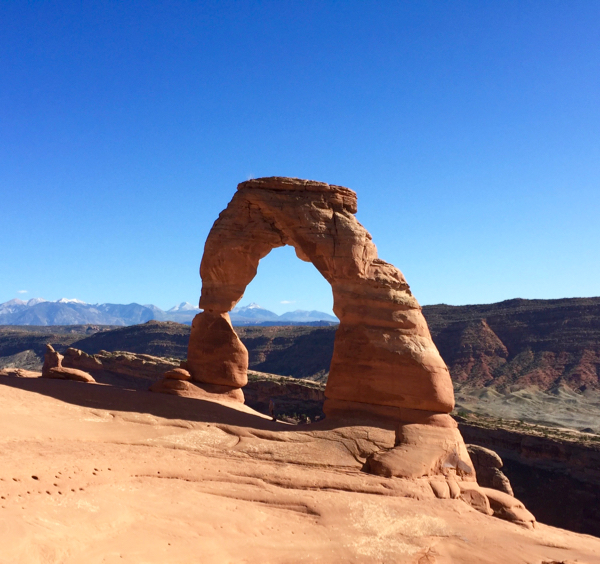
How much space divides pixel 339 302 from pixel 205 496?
7954mm

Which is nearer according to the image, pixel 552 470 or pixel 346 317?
pixel 346 317

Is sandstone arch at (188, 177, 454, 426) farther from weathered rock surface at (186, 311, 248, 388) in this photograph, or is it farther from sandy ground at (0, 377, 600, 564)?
sandy ground at (0, 377, 600, 564)

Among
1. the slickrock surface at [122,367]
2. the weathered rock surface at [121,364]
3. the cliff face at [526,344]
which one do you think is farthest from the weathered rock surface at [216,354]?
the cliff face at [526,344]

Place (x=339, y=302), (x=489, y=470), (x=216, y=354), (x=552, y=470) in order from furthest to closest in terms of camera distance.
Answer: (x=552, y=470)
(x=489, y=470)
(x=216, y=354)
(x=339, y=302)

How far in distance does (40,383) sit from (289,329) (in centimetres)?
6884

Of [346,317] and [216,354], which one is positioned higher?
[346,317]

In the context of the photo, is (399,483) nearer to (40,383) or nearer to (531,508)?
(40,383)

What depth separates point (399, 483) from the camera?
13.3 m

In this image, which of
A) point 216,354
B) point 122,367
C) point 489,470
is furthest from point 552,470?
point 122,367

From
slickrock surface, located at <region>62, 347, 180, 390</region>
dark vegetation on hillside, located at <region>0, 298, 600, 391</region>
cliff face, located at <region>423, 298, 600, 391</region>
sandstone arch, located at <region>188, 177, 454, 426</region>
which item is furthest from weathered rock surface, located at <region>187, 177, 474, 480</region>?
cliff face, located at <region>423, 298, 600, 391</region>

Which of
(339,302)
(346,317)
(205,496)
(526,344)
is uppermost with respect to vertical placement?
(339,302)

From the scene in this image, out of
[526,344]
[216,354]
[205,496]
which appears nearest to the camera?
[205,496]

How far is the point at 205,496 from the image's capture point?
11.0m

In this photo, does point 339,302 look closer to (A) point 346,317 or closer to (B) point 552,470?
(A) point 346,317
